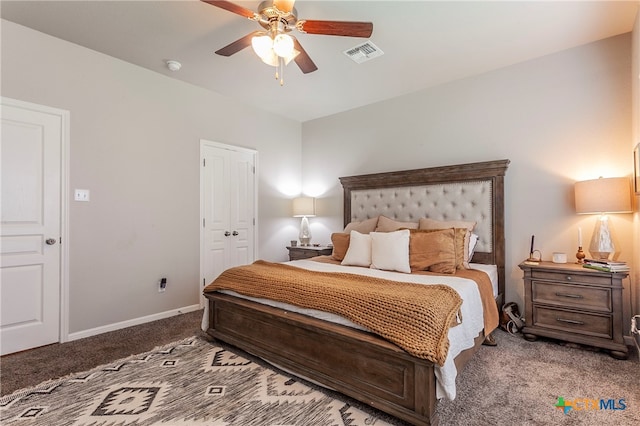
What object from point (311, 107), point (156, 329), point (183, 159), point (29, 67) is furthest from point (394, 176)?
point (29, 67)

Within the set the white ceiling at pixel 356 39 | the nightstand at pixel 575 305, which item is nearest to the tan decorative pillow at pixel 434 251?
the nightstand at pixel 575 305

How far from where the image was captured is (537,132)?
314cm

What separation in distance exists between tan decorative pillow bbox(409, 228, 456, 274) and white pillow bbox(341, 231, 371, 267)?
42 cm

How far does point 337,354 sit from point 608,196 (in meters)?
2.56

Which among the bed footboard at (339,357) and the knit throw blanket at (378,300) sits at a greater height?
the knit throw blanket at (378,300)

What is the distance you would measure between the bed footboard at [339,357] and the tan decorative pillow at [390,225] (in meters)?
1.82

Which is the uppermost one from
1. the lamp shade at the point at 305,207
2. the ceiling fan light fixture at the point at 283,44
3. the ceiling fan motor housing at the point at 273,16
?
the ceiling fan motor housing at the point at 273,16

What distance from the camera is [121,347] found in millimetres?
2695

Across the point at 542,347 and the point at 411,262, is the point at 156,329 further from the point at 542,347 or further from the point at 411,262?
the point at 542,347

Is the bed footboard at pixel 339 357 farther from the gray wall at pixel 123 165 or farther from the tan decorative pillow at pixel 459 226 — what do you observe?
the tan decorative pillow at pixel 459 226

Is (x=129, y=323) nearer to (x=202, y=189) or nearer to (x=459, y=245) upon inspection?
(x=202, y=189)

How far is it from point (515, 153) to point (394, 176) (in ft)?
4.35

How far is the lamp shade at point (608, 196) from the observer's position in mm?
2523

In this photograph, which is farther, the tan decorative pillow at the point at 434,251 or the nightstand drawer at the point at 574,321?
the tan decorative pillow at the point at 434,251
